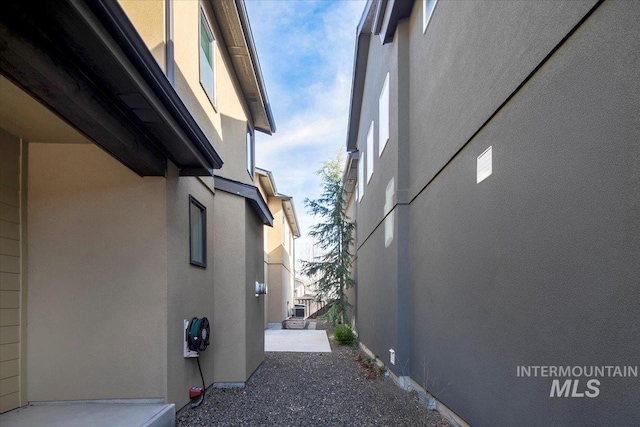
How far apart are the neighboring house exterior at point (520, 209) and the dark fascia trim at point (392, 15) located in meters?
0.11

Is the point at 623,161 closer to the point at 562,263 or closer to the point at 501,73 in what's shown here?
the point at 562,263

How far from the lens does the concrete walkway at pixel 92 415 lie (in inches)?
128

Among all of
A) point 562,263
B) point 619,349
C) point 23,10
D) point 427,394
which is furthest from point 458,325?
point 23,10

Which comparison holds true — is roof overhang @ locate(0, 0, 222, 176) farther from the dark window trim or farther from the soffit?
the dark window trim

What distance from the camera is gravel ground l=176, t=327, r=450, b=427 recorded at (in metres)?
4.33

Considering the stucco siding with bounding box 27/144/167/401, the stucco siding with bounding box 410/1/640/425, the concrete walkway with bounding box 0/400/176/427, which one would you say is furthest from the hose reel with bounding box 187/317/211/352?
the stucco siding with bounding box 410/1/640/425

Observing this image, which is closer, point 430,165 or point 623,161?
point 623,161

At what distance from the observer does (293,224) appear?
64.7 feet

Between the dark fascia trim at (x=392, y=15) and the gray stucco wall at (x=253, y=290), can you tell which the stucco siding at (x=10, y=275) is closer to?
the gray stucco wall at (x=253, y=290)

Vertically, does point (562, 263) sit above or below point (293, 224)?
below

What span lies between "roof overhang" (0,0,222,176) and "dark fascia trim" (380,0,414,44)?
3.91 meters

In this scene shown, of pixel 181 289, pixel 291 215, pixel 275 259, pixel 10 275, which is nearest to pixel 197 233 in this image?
pixel 181 289

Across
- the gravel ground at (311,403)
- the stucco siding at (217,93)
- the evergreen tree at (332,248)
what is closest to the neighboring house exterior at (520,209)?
Answer: the gravel ground at (311,403)

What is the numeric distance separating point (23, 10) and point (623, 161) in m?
2.88
